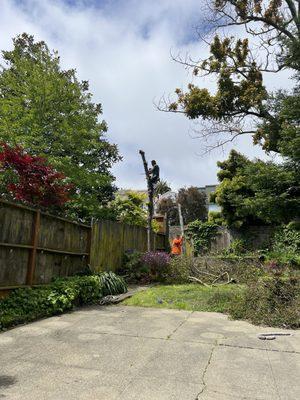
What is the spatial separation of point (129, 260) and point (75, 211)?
272 cm

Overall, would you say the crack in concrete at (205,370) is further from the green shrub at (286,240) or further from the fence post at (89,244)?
the green shrub at (286,240)

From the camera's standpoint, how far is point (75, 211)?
502 inches

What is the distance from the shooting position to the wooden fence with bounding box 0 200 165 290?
634 cm

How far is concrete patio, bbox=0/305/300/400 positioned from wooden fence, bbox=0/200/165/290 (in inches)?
48.0

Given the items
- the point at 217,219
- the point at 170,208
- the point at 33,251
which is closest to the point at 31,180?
the point at 33,251

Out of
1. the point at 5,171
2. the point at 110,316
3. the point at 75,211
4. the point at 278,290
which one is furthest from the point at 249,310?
the point at 75,211

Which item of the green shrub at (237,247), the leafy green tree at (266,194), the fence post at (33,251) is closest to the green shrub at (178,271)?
the fence post at (33,251)

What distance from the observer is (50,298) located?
656 cm

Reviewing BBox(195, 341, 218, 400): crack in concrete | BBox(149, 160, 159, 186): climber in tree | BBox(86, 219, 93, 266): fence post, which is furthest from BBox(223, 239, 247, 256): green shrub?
BBox(195, 341, 218, 400): crack in concrete

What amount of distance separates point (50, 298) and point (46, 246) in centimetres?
132

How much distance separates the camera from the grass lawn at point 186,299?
24.1 ft

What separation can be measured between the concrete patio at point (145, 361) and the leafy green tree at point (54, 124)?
637 centimetres

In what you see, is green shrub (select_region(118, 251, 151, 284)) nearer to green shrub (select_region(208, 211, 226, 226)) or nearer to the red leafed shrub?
the red leafed shrub

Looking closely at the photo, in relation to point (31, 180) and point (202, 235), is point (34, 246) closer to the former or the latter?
point (31, 180)
